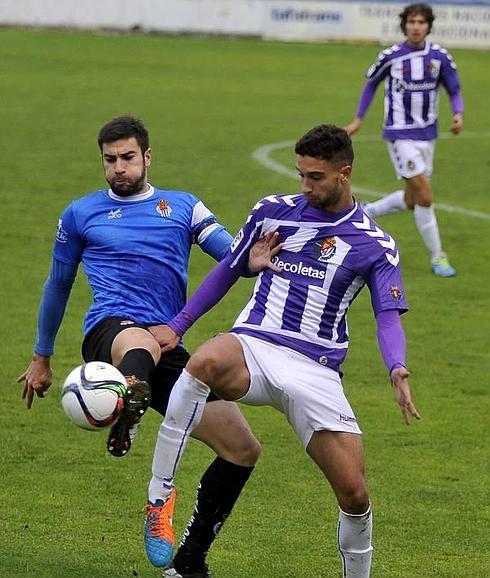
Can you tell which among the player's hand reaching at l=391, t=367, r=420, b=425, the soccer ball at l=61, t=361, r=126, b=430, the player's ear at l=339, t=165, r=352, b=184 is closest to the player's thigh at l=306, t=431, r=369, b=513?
the player's hand reaching at l=391, t=367, r=420, b=425

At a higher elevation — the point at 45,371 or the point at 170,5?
the point at 45,371

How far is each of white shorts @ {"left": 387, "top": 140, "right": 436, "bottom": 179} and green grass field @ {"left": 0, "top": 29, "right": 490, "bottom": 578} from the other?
950 millimetres

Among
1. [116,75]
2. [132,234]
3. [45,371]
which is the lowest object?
[116,75]

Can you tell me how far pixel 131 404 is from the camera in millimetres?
6105

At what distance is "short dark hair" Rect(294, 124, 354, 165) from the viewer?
20.4ft

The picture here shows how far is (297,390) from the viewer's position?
20.0 ft

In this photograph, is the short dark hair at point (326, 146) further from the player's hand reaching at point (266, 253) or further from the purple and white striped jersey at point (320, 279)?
the player's hand reaching at point (266, 253)

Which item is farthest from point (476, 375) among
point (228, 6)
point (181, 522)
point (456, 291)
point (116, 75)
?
point (228, 6)

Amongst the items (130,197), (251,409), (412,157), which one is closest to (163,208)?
(130,197)

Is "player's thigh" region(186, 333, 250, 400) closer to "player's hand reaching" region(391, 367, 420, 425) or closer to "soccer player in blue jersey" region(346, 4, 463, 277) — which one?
"player's hand reaching" region(391, 367, 420, 425)

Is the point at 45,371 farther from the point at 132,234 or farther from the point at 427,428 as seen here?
the point at 427,428

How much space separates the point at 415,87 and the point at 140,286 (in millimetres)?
8374

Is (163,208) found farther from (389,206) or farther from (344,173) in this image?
(389,206)

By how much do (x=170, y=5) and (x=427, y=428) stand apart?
32319 millimetres
